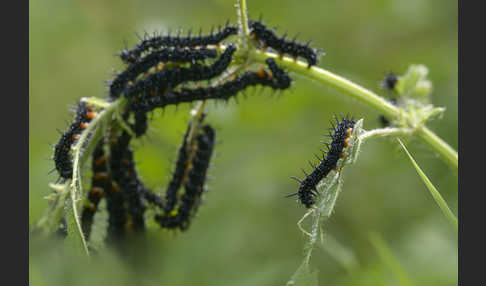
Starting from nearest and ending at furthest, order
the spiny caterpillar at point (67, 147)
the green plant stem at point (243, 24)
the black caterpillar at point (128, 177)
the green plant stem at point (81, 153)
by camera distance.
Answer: the green plant stem at point (81, 153), the green plant stem at point (243, 24), the spiny caterpillar at point (67, 147), the black caterpillar at point (128, 177)

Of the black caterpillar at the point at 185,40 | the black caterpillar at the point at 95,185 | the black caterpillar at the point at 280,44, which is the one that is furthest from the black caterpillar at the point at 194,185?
the black caterpillar at the point at 280,44

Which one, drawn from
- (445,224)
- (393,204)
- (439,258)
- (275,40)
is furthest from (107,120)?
(393,204)

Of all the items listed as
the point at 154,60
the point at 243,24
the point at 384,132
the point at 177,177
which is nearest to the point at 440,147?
the point at 384,132

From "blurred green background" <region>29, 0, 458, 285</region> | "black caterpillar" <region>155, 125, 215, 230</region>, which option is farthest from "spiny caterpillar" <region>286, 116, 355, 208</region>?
"blurred green background" <region>29, 0, 458, 285</region>

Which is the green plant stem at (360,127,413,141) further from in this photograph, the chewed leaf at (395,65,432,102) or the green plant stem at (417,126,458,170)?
the chewed leaf at (395,65,432,102)

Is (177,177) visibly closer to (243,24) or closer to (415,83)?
(243,24)

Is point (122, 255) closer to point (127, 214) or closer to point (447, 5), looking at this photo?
point (127, 214)

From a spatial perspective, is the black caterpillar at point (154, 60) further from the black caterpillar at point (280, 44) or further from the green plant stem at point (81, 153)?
the black caterpillar at point (280, 44)
